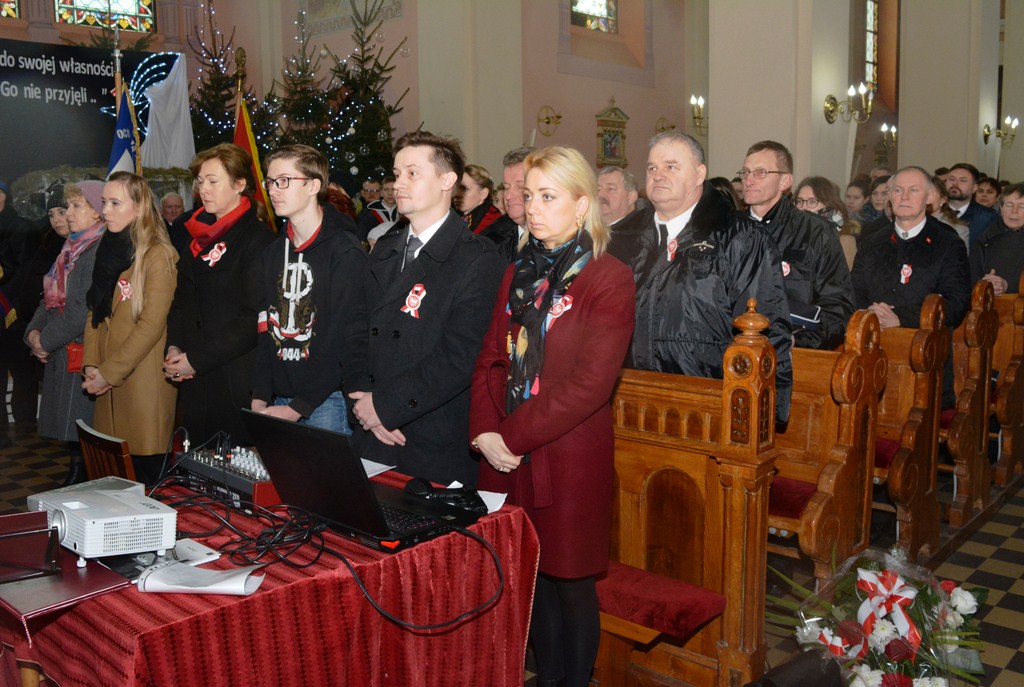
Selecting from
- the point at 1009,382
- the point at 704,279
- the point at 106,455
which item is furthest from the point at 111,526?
the point at 1009,382

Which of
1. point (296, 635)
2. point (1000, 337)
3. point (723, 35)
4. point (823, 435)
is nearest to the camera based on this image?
point (296, 635)

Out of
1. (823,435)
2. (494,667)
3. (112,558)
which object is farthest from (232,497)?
(823,435)

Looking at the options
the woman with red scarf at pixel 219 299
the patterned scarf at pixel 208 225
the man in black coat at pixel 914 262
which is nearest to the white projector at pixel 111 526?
the woman with red scarf at pixel 219 299

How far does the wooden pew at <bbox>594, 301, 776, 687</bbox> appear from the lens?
2506 millimetres

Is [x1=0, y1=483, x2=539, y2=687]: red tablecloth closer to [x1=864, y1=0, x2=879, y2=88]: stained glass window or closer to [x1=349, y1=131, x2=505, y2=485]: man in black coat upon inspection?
[x1=349, y1=131, x2=505, y2=485]: man in black coat

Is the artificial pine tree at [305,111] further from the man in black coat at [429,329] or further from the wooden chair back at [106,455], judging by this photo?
the wooden chair back at [106,455]

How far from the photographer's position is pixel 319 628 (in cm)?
162

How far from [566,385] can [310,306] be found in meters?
1.14

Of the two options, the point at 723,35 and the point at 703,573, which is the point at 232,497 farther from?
the point at 723,35

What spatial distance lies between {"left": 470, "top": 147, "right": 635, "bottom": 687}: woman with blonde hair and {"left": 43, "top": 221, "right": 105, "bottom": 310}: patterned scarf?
3.17m

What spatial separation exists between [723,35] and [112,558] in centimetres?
684

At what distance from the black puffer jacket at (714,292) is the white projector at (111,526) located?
1.83 metres

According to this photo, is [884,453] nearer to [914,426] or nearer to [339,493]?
[914,426]

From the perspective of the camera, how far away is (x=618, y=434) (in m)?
2.77
